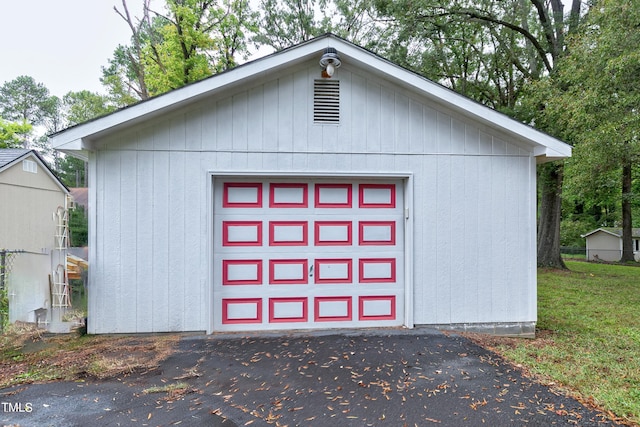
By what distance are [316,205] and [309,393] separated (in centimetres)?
279

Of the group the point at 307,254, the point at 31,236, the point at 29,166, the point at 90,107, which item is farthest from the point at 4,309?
the point at 90,107

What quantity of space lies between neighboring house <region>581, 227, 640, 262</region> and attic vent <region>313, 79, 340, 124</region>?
100 ft

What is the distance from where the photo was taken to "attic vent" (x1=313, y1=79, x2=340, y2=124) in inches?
216

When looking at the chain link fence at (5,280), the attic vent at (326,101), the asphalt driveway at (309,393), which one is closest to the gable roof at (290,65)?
the attic vent at (326,101)

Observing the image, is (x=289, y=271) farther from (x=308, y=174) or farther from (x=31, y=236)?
(x=31, y=236)

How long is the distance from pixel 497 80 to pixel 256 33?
43.0ft

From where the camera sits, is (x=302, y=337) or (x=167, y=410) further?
(x=302, y=337)

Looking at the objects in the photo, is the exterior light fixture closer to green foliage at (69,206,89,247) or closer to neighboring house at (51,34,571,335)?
neighboring house at (51,34,571,335)

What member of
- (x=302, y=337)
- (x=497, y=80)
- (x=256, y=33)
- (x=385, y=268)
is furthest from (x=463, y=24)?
(x=302, y=337)

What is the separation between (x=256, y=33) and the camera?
20.9 m

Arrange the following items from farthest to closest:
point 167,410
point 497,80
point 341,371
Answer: point 497,80
point 341,371
point 167,410

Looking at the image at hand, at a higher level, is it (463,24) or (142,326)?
(463,24)

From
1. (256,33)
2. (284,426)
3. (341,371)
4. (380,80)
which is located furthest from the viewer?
(256,33)

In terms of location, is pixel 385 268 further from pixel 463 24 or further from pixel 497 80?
pixel 497 80
